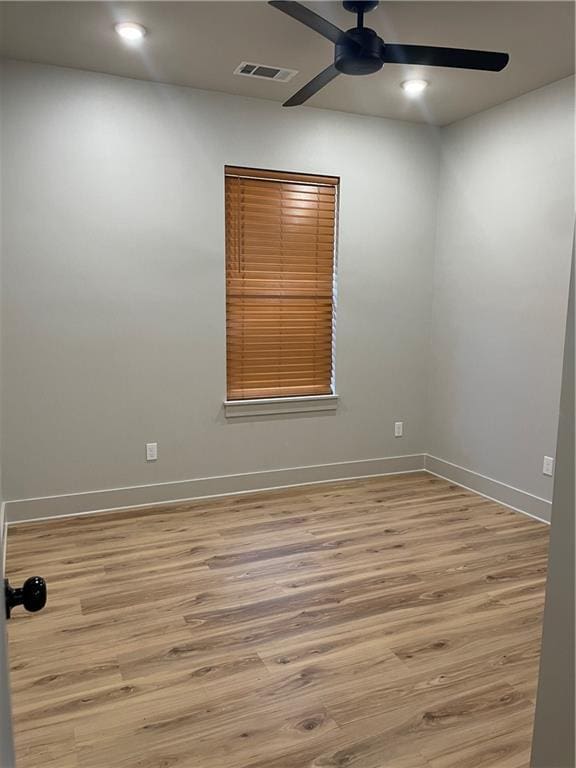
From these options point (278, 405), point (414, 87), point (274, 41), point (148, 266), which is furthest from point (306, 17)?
point (278, 405)

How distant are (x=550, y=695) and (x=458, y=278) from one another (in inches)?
158

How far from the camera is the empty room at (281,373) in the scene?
2186mm

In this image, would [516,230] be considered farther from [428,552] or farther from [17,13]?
[17,13]

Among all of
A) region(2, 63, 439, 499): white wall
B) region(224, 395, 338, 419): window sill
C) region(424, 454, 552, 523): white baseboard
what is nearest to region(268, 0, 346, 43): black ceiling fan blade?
region(2, 63, 439, 499): white wall

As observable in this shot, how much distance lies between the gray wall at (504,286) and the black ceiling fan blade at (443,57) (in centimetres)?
127

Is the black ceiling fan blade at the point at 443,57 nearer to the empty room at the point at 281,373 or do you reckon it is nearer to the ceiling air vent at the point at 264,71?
the empty room at the point at 281,373

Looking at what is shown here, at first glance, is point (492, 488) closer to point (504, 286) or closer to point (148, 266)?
point (504, 286)

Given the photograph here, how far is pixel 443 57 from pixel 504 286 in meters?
1.90

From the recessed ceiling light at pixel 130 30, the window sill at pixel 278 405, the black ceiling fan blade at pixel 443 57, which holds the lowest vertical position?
the window sill at pixel 278 405

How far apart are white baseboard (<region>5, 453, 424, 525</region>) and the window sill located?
1.45ft

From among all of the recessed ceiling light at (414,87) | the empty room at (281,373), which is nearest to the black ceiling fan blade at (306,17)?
the empty room at (281,373)

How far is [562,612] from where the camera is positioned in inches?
31.8

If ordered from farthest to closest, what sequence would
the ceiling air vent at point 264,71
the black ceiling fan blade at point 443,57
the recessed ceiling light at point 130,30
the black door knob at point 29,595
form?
1. the ceiling air vent at point 264,71
2. the recessed ceiling light at point 130,30
3. the black ceiling fan blade at point 443,57
4. the black door knob at point 29,595

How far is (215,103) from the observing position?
3928 millimetres
